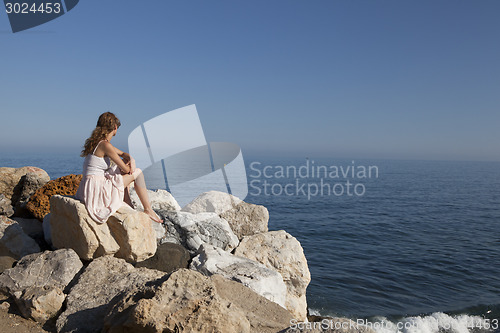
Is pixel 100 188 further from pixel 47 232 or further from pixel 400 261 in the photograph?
pixel 400 261

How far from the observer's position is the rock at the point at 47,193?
776 cm

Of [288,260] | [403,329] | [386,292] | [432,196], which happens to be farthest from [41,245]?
[432,196]

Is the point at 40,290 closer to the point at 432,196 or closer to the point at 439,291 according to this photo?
the point at 439,291

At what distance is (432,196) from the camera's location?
34.1m

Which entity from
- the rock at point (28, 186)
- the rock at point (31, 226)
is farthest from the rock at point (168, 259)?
the rock at point (28, 186)

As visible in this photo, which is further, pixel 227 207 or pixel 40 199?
pixel 227 207

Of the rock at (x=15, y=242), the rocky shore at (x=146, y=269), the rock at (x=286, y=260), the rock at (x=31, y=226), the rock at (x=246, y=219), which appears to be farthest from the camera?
the rock at (x=246, y=219)

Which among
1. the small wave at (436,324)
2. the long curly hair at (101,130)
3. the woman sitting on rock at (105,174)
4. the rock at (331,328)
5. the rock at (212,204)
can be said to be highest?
the long curly hair at (101,130)

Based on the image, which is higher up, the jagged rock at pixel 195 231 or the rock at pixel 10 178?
the rock at pixel 10 178

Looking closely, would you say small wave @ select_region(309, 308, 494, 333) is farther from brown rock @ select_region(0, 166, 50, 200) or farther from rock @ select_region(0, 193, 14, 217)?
brown rock @ select_region(0, 166, 50, 200)

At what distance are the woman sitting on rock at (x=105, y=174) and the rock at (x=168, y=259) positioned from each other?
42.0 inches

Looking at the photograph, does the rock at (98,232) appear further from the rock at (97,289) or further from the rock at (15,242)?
the rock at (15,242)

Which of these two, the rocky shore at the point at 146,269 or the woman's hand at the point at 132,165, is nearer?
the rocky shore at the point at 146,269

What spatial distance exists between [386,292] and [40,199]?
32.4 ft
